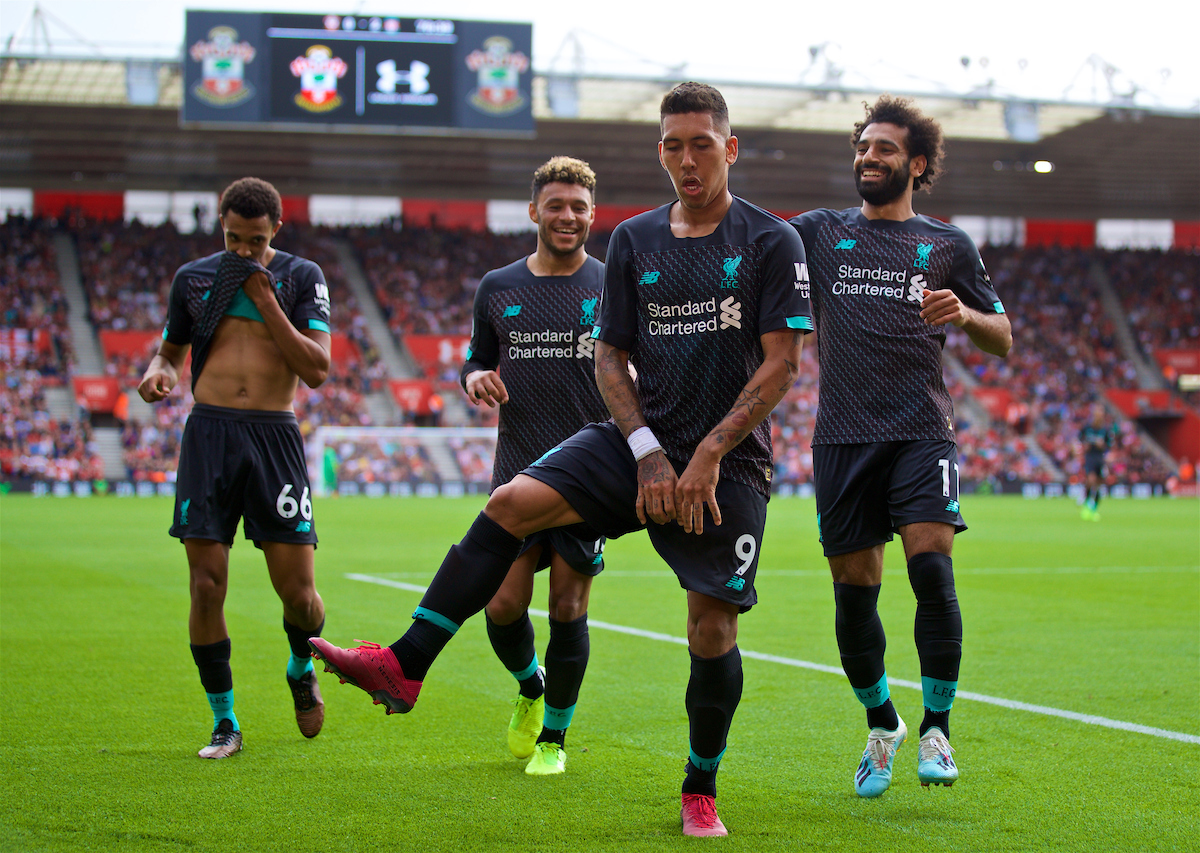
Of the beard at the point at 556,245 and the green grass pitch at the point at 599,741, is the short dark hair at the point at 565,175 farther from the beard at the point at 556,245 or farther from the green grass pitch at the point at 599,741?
the green grass pitch at the point at 599,741

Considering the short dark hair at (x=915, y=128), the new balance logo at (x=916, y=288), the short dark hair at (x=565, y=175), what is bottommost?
the new balance logo at (x=916, y=288)

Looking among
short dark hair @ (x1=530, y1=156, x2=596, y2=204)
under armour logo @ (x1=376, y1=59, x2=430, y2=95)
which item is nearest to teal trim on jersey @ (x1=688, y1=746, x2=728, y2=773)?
short dark hair @ (x1=530, y1=156, x2=596, y2=204)

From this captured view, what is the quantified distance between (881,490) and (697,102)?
5.41 ft

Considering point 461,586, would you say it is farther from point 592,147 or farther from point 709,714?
point 592,147

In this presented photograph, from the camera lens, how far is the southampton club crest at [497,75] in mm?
28578

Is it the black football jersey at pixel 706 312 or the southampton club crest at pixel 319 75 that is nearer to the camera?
the black football jersey at pixel 706 312

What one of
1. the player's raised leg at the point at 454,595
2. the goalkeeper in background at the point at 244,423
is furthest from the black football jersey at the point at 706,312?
the goalkeeper in background at the point at 244,423

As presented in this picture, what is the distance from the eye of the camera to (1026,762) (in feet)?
14.3

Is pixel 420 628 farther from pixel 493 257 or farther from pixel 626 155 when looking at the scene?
pixel 493 257

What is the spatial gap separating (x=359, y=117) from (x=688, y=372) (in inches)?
1050

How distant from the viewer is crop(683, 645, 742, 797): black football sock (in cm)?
355

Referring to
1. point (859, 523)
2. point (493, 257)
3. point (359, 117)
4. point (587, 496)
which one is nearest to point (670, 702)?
point (859, 523)

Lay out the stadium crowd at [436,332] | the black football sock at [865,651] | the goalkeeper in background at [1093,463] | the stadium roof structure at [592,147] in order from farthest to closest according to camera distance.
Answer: the stadium crowd at [436,332]
the stadium roof structure at [592,147]
the goalkeeper in background at [1093,463]
the black football sock at [865,651]

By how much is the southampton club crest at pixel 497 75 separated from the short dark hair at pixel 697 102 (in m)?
26.3
